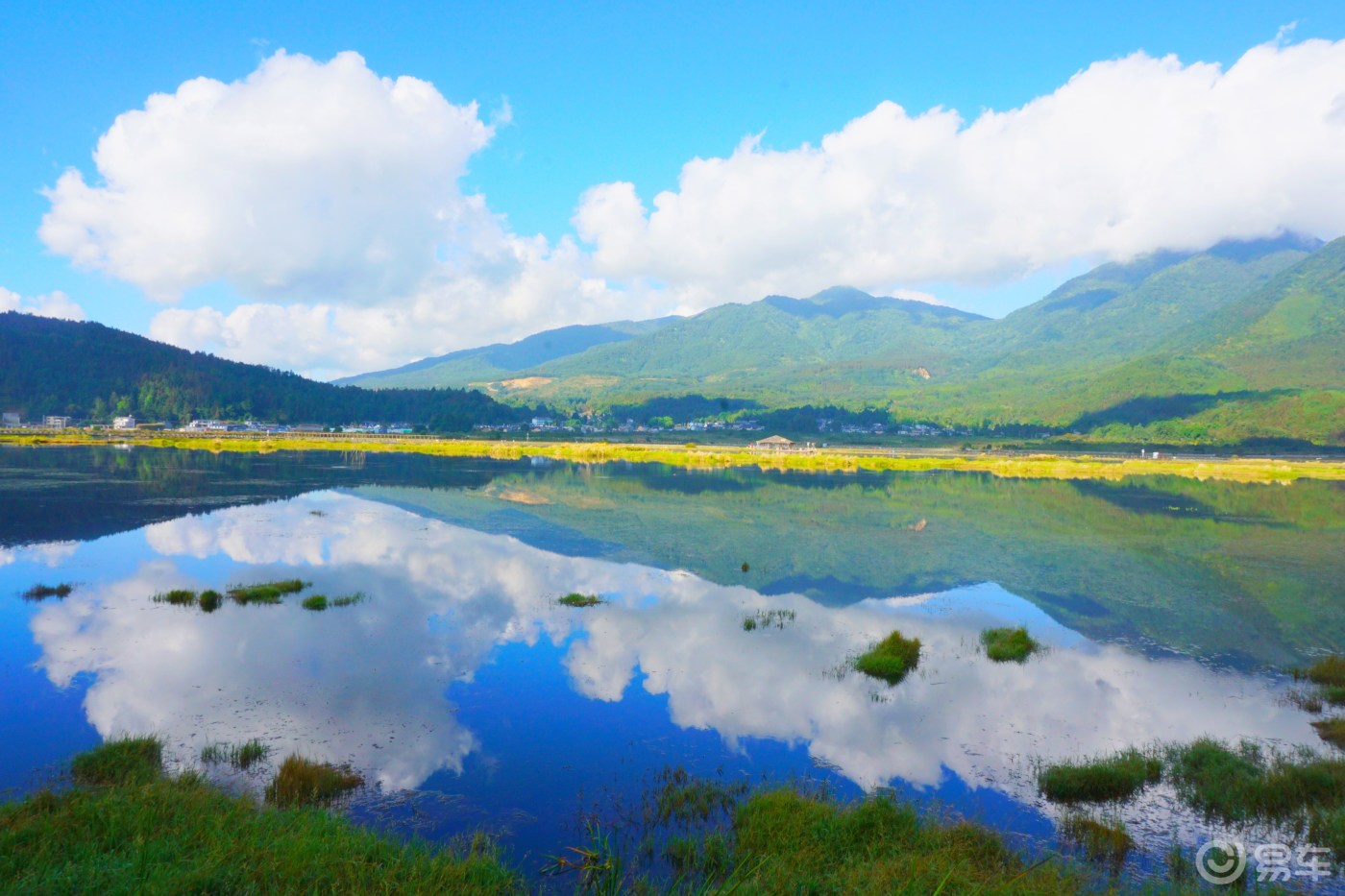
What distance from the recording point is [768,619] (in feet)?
60.0

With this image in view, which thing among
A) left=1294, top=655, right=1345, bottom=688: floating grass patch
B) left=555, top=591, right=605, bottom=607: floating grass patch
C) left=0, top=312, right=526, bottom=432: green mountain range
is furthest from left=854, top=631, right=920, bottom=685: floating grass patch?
left=0, top=312, right=526, bottom=432: green mountain range

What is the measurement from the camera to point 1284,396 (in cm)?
12850

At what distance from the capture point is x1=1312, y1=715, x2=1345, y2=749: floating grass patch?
11.3 meters

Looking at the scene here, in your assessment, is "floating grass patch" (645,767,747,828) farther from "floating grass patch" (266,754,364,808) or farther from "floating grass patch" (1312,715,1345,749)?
"floating grass patch" (1312,715,1345,749)

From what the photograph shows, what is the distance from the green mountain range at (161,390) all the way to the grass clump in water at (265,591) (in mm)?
129947

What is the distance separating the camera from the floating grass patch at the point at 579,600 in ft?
62.7

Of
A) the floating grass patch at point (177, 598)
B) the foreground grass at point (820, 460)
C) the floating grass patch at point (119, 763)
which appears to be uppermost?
the floating grass patch at point (119, 763)

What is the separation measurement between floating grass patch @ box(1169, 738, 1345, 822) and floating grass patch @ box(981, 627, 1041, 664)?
216 inches

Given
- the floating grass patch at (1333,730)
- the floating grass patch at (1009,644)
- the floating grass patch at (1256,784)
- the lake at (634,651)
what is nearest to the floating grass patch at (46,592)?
the lake at (634,651)

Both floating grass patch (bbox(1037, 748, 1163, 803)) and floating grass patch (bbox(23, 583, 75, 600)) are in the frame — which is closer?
floating grass patch (bbox(1037, 748, 1163, 803))

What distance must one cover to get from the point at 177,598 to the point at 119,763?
10.5 metres

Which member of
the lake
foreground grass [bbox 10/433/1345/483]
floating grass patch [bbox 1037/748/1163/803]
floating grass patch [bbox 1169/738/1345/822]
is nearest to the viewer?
floating grass patch [bbox 1169/738/1345/822]

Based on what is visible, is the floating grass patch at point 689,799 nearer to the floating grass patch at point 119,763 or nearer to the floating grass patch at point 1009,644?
the floating grass patch at point 119,763

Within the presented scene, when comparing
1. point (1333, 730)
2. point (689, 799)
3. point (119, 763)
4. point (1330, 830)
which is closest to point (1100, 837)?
point (1330, 830)
